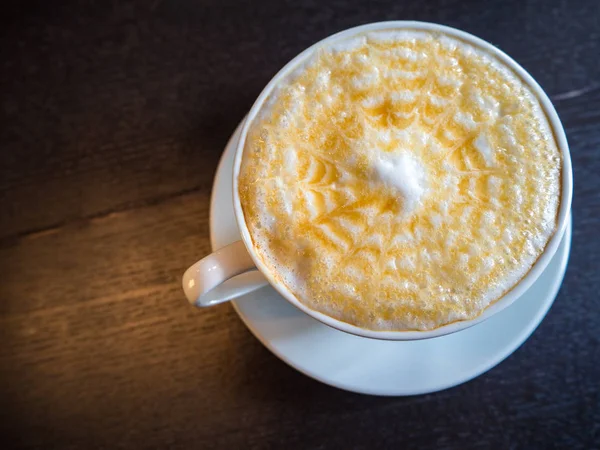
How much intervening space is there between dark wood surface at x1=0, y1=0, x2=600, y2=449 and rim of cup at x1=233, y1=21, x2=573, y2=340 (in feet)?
1.15

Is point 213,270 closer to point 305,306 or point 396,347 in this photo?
point 305,306

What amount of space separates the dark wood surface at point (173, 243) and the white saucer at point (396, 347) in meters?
0.15

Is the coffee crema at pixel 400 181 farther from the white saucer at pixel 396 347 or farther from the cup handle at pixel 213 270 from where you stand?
the white saucer at pixel 396 347

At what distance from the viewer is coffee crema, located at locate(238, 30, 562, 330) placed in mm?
619

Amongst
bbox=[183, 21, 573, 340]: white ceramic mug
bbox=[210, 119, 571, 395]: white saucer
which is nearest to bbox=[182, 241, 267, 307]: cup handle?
bbox=[183, 21, 573, 340]: white ceramic mug

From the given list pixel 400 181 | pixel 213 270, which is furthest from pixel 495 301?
pixel 213 270

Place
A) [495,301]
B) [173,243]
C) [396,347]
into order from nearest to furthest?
[495,301] → [396,347] → [173,243]

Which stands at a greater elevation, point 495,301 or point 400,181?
point 400,181

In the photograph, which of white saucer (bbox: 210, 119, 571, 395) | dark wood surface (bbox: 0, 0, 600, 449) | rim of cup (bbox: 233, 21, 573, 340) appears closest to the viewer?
rim of cup (bbox: 233, 21, 573, 340)

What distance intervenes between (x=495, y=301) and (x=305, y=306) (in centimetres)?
25

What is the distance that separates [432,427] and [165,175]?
75 cm

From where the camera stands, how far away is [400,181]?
0.62 m

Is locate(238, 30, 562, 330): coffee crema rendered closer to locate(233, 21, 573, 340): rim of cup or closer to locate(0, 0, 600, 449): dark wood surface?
locate(233, 21, 573, 340): rim of cup

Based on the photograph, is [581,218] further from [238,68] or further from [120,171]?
[120,171]
